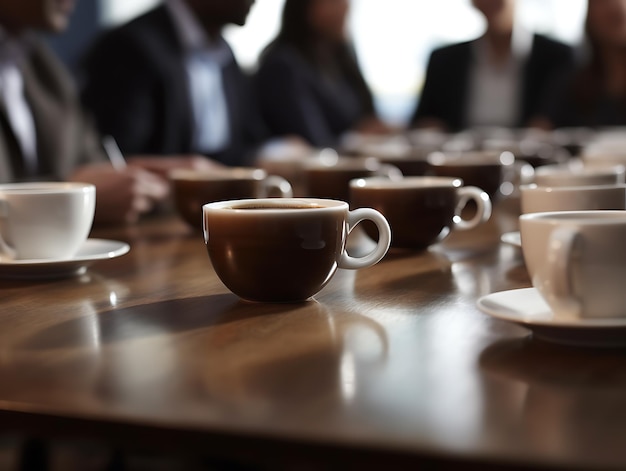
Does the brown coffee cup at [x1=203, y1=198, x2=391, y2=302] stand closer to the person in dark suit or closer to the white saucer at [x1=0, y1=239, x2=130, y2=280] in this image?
the white saucer at [x1=0, y1=239, x2=130, y2=280]

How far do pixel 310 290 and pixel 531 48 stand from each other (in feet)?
12.9

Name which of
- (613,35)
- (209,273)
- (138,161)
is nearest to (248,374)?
(209,273)

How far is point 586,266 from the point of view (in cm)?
56

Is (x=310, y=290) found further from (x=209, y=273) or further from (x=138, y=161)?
(x=138, y=161)

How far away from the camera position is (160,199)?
144 cm

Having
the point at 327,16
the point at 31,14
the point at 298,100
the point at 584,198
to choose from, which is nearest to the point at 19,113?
the point at 31,14

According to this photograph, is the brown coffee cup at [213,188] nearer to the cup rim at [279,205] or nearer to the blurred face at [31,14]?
the cup rim at [279,205]

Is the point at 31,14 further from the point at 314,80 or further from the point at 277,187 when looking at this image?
the point at 314,80

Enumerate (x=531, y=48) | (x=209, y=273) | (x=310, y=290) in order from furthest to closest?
(x=531, y=48), (x=209, y=273), (x=310, y=290)

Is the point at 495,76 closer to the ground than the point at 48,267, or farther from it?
farther from it

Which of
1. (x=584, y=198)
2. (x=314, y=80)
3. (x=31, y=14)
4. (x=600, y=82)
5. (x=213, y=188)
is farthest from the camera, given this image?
(x=314, y=80)

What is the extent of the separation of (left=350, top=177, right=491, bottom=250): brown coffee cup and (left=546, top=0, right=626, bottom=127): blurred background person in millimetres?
2775

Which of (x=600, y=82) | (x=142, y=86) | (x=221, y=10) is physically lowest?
(x=600, y=82)

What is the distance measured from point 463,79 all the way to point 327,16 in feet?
2.57
